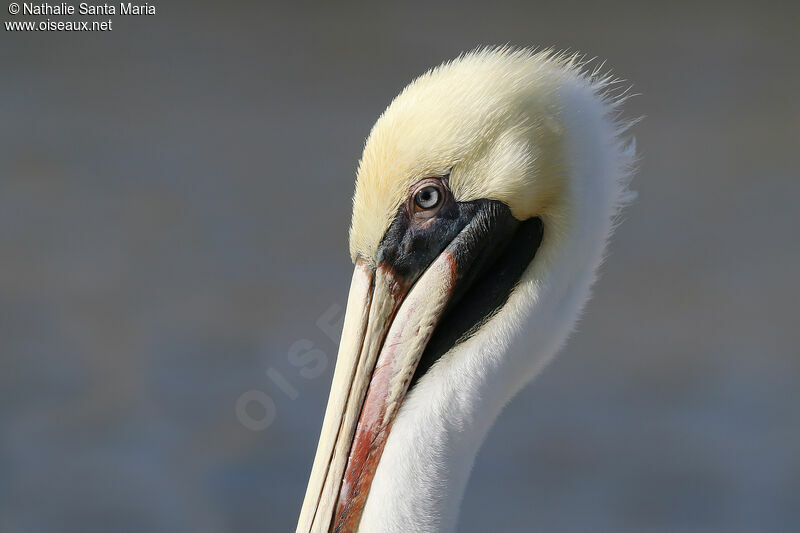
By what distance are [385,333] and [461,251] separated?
0.79 feet

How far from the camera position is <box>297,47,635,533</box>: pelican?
Result: 2111 mm

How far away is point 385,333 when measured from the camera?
7.19 feet

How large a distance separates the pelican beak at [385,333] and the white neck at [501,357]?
0.20 feet

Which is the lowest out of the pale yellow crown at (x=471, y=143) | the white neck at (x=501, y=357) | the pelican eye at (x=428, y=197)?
the white neck at (x=501, y=357)

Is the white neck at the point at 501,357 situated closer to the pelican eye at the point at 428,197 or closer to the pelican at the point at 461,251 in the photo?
the pelican at the point at 461,251

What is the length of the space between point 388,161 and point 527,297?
0.41 m

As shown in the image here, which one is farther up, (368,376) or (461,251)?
(461,251)

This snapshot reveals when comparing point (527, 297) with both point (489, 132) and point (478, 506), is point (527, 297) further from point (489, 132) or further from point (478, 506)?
point (478, 506)

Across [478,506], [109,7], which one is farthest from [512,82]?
[109,7]

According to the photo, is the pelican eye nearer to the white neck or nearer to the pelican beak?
the pelican beak

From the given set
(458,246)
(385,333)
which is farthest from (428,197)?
(385,333)

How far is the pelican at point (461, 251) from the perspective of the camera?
211 centimetres

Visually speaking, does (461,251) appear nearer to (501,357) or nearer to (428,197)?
(428,197)

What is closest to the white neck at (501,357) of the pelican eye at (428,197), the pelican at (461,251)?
the pelican at (461,251)
